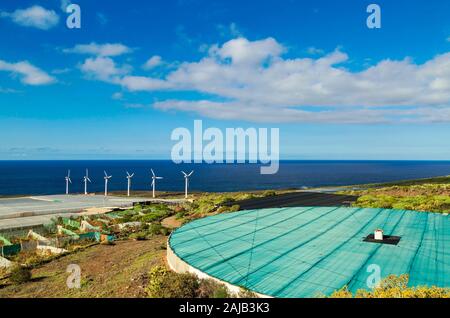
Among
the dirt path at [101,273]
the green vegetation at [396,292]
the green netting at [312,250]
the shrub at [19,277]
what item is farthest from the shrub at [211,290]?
the shrub at [19,277]

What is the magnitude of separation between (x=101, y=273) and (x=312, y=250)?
1706 cm

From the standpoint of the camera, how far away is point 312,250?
23.8m

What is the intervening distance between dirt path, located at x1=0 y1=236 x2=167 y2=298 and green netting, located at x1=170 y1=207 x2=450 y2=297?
142 inches

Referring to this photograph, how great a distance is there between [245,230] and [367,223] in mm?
12272

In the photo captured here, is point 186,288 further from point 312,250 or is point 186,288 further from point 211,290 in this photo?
point 312,250

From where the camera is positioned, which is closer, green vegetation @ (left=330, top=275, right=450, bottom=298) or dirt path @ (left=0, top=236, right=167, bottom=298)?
green vegetation @ (left=330, top=275, right=450, bottom=298)

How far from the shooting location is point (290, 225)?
33156mm

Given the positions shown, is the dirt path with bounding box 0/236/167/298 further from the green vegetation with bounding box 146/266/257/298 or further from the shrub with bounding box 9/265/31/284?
the green vegetation with bounding box 146/266/257/298

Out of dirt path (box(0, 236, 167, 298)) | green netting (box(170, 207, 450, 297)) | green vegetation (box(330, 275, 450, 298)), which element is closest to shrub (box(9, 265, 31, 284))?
dirt path (box(0, 236, 167, 298))

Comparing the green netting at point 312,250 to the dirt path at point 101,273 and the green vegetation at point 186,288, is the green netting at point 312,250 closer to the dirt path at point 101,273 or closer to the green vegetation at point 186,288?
the green vegetation at point 186,288

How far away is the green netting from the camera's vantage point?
715 inches

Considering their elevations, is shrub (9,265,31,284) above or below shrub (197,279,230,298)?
below
